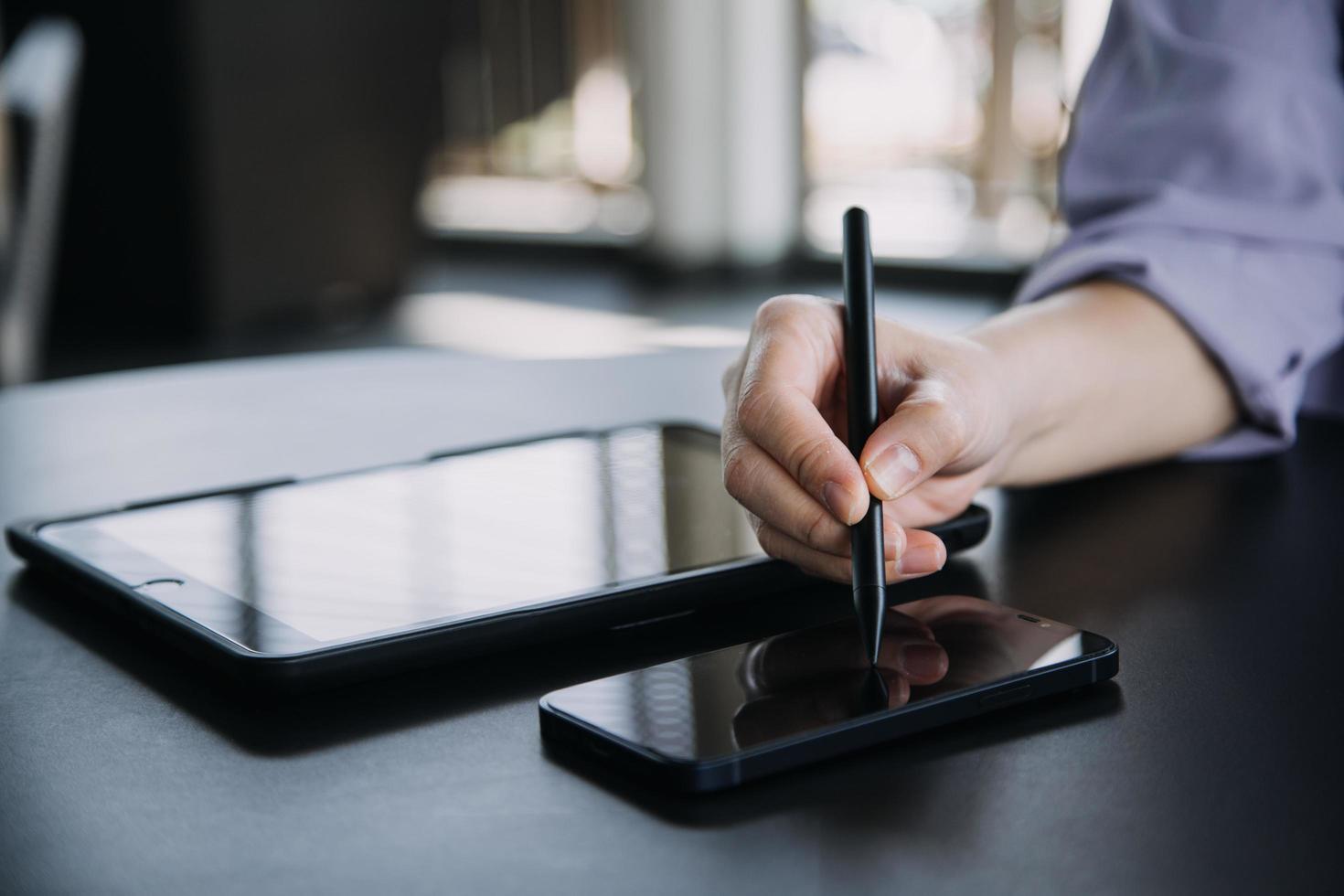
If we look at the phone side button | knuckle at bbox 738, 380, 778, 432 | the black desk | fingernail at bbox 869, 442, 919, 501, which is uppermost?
knuckle at bbox 738, 380, 778, 432

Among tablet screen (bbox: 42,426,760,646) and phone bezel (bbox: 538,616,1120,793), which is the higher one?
tablet screen (bbox: 42,426,760,646)

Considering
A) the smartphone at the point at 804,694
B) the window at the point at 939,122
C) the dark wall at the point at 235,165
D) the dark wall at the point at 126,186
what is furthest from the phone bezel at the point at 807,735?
the window at the point at 939,122

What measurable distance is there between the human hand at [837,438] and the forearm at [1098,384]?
0.20ft

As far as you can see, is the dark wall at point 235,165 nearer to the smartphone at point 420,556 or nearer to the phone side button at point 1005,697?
the smartphone at point 420,556

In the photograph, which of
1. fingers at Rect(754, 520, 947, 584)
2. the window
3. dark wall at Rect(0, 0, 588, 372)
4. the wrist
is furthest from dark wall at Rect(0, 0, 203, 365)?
fingers at Rect(754, 520, 947, 584)

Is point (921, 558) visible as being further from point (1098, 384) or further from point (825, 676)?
point (1098, 384)

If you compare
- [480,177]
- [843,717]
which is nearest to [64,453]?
[843,717]

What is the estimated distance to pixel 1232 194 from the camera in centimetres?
63

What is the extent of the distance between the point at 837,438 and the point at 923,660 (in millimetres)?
71

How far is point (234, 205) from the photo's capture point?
3.44m

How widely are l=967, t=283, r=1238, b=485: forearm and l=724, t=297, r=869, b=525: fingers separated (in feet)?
0.34

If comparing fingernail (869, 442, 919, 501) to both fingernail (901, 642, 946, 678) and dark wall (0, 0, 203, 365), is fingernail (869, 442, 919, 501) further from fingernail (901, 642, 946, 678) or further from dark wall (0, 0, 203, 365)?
dark wall (0, 0, 203, 365)

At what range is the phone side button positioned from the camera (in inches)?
12.6

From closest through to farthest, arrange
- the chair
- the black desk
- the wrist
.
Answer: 1. the black desk
2. the wrist
3. the chair
